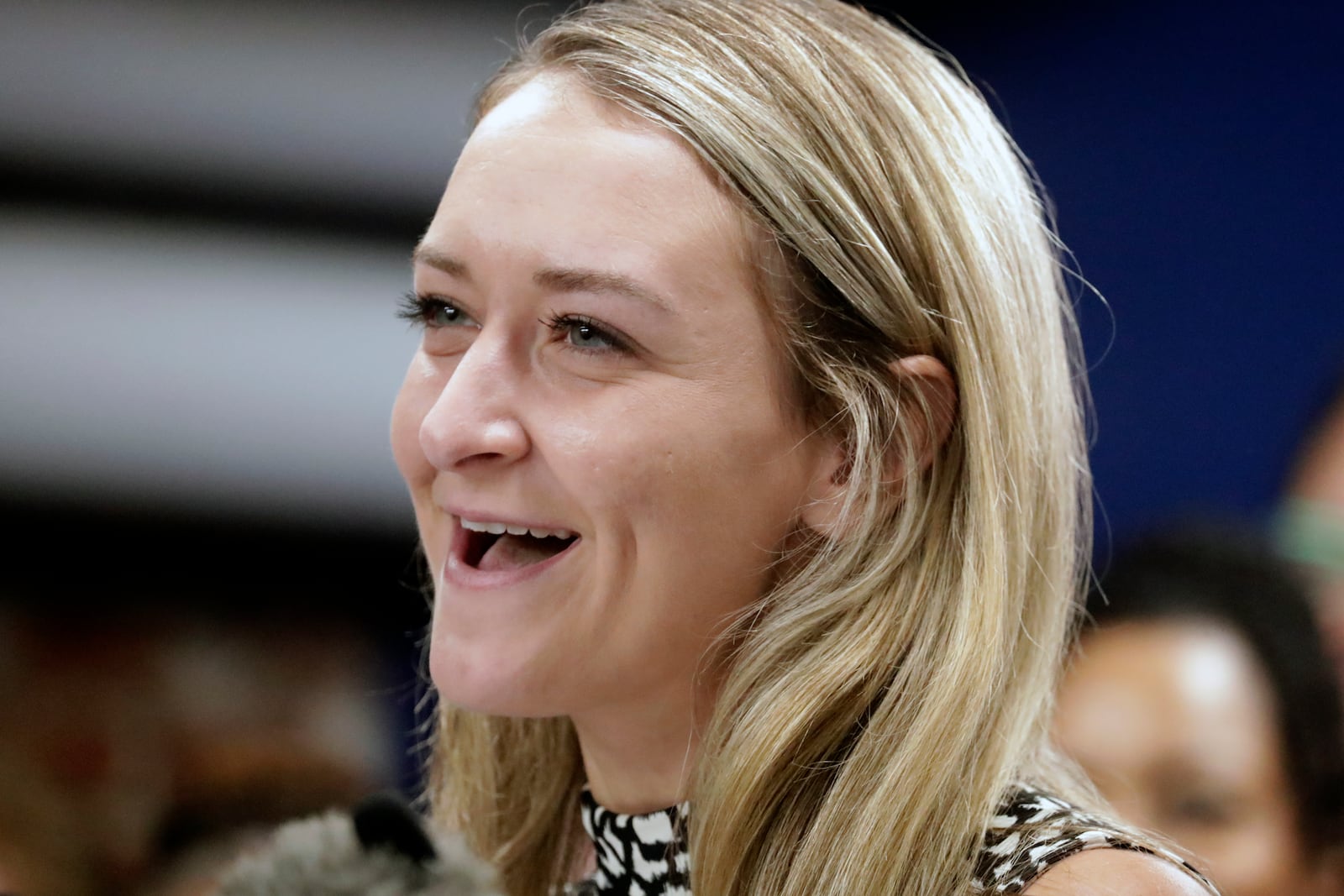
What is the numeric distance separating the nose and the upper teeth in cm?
5

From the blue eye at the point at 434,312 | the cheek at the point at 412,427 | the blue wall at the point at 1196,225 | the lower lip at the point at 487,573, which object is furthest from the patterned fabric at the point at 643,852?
the blue wall at the point at 1196,225

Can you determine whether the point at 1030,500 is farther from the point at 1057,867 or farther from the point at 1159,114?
the point at 1159,114

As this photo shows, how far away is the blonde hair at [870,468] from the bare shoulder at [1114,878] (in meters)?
0.08

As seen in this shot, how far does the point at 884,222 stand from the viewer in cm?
107

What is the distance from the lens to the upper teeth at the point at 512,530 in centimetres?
103

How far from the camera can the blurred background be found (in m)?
1.75

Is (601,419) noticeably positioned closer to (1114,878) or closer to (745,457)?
(745,457)

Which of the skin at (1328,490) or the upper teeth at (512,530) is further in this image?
the skin at (1328,490)

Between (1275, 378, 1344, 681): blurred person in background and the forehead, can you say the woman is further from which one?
(1275, 378, 1344, 681): blurred person in background

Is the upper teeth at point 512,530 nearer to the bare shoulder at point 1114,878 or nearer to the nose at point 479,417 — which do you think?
the nose at point 479,417

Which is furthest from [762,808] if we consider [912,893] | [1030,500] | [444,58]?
[444,58]

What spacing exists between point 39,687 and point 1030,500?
1.31m

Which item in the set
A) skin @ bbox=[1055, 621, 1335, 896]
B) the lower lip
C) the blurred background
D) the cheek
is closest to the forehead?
the cheek

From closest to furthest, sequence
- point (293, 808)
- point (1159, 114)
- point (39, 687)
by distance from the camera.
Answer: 1. point (39, 687)
2. point (293, 808)
3. point (1159, 114)
